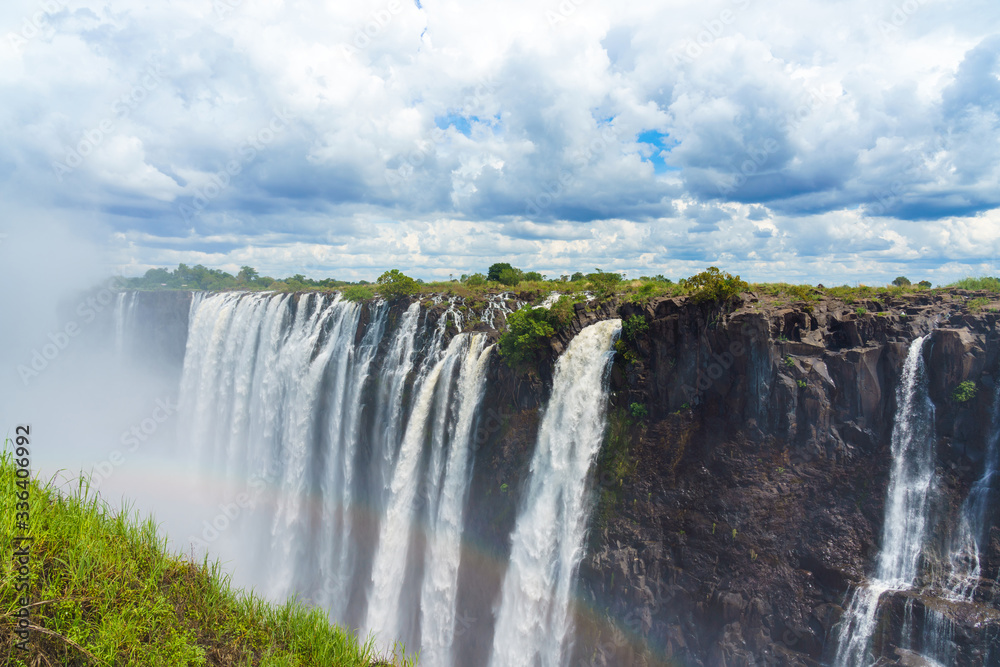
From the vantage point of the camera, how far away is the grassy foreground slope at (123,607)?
13.6ft

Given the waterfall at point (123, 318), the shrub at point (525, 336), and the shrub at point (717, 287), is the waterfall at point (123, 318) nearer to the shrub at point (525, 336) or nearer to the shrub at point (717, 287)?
the shrub at point (525, 336)

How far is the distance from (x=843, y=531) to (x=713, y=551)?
3.99 metres

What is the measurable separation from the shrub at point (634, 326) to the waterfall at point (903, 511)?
8.34 metres

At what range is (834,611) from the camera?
13.9 meters

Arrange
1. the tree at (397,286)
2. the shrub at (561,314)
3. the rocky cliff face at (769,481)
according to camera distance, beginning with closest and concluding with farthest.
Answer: the rocky cliff face at (769,481), the shrub at (561,314), the tree at (397,286)

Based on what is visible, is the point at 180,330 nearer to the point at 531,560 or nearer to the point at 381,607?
the point at 381,607

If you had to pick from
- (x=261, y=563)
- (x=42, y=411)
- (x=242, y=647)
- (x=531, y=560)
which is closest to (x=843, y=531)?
(x=531, y=560)

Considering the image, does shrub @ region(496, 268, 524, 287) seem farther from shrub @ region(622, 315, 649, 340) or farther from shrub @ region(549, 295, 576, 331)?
shrub @ region(622, 315, 649, 340)

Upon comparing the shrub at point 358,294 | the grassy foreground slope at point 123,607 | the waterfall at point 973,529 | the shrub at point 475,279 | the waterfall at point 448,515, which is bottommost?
the waterfall at point 448,515

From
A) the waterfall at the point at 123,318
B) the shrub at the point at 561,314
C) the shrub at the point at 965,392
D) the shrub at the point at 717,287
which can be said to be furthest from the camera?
the waterfall at the point at 123,318

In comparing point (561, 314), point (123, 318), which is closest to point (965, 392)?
point (561, 314)

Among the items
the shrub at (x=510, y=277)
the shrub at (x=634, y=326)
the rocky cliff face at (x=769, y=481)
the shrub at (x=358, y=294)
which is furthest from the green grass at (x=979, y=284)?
the shrub at (x=358, y=294)

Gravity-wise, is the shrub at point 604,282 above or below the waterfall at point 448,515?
above

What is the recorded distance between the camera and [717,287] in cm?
1755
